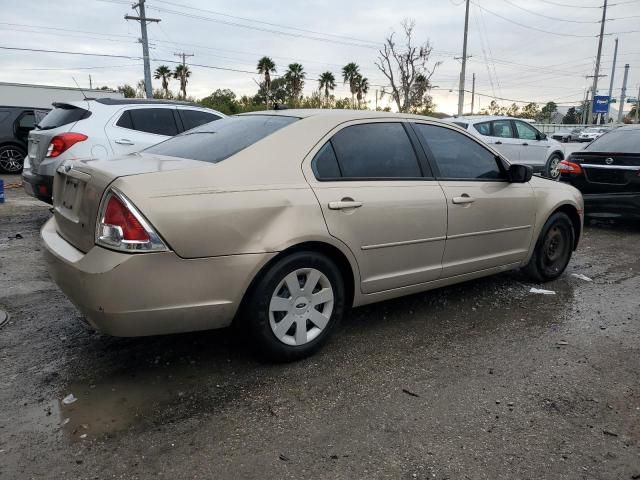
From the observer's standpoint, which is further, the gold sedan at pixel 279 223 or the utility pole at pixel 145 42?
the utility pole at pixel 145 42

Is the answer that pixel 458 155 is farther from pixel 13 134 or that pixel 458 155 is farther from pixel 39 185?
pixel 13 134

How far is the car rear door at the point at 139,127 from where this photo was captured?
677 cm

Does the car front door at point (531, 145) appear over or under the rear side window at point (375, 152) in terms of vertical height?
under

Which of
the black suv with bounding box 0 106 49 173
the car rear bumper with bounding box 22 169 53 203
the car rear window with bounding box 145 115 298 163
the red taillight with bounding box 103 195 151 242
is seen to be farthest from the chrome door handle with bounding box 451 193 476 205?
the black suv with bounding box 0 106 49 173

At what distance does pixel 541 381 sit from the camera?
3197 millimetres

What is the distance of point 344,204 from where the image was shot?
11.0 ft

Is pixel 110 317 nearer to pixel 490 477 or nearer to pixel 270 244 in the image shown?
pixel 270 244

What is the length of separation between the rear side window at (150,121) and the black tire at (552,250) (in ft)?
16.6

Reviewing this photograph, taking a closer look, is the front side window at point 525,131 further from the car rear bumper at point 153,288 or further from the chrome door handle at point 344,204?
the car rear bumper at point 153,288

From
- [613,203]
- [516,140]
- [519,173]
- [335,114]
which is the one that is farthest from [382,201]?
[516,140]

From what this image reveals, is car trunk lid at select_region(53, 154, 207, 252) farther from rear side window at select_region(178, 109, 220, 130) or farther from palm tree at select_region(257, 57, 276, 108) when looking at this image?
palm tree at select_region(257, 57, 276, 108)

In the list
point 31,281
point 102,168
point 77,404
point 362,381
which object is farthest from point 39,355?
point 362,381

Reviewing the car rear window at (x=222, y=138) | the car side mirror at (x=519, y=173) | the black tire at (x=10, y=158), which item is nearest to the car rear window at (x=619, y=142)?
the car side mirror at (x=519, y=173)

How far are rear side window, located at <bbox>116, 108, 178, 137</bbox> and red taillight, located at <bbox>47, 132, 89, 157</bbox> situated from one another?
23.2 inches
